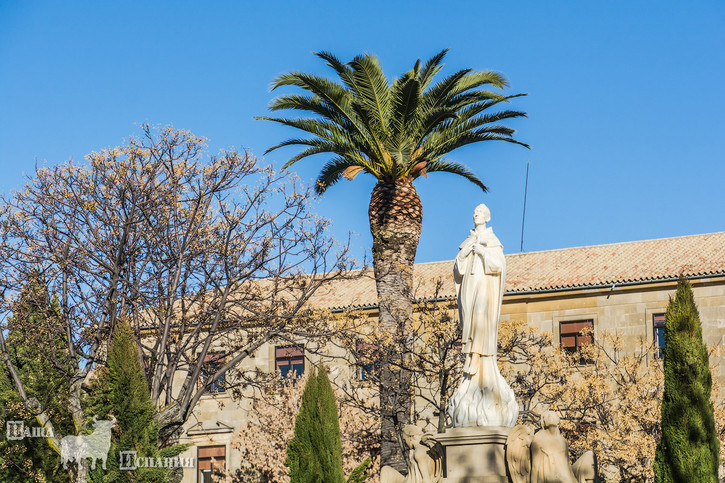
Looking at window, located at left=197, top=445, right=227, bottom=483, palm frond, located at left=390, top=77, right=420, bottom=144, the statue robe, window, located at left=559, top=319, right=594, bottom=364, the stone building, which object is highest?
palm frond, located at left=390, top=77, right=420, bottom=144

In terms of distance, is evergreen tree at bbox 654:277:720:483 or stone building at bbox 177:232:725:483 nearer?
evergreen tree at bbox 654:277:720:483

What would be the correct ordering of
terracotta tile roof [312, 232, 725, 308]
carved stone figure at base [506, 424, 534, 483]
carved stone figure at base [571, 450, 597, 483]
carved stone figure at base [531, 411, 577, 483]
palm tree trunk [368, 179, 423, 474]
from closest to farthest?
carved stone figure at base [531, 411, 577, 483]
carved stone figure at base [571, 450, 597, 483]
carved stone figure at base [506, 424, 534, 483]
palm tree trunk [368, 179, 423, 474]
terracotta tile roof [312, 232, 725, 308]

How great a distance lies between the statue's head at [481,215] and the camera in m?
12.3

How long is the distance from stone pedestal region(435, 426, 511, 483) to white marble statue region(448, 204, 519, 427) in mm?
294

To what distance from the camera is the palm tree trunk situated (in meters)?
21.5

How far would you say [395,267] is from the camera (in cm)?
2208

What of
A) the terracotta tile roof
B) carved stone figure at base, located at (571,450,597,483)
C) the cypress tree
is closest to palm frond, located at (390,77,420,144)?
the cypress tree

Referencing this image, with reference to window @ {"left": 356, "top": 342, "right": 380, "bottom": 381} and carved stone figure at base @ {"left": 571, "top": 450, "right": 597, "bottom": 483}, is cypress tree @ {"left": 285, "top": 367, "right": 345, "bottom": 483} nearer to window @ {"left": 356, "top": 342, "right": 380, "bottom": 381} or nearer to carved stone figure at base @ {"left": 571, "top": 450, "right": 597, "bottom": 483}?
window @ {"left": 356, "top": 342, "right": 380, "bottom": 381}

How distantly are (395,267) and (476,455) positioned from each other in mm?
10785

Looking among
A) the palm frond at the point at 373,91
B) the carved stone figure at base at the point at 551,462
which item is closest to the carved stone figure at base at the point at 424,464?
the carved stone figure at base at the point at 551,462

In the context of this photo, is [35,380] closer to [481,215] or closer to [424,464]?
[424,464]

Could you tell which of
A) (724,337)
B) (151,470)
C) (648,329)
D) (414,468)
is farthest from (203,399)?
(414,468)

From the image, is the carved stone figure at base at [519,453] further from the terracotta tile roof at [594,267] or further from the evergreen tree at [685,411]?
the terracotta tile roof at [594,267]

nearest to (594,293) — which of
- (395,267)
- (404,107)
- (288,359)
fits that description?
(288,359)
